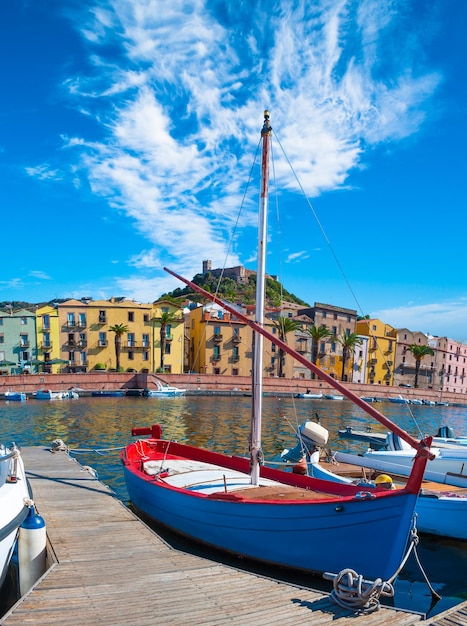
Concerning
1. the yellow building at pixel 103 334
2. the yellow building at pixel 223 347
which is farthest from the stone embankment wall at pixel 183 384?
the yellow building at pixel 103 334

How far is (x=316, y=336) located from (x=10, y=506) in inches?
2798

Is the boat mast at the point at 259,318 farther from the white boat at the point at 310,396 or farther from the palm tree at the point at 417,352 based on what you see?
the palm tree at the point at 417,352

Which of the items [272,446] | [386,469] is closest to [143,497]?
[386,469]

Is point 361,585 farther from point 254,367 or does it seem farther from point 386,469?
point 386,469

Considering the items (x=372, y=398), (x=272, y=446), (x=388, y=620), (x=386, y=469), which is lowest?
(x=372, y=398)

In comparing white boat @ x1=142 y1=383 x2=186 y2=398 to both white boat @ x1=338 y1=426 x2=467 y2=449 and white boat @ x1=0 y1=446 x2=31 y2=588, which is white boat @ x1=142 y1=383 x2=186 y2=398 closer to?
white boat @ x1=338 y1=426 x2=467 y2=449

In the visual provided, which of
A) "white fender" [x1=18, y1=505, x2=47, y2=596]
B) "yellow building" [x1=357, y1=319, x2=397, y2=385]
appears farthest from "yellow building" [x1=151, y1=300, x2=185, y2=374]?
"white fender" [x1=18, y1=505, x2=47, y2=596]

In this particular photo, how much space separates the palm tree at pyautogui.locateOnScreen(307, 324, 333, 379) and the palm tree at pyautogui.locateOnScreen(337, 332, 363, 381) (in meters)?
2.90

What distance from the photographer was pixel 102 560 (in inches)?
335

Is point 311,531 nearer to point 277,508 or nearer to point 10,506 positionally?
point 277,508

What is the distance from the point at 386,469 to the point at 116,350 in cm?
5513

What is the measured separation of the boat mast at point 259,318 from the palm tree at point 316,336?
6606 centimetres

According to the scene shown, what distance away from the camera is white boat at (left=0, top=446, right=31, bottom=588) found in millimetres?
8008

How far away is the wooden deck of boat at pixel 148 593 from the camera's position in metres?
6.63
